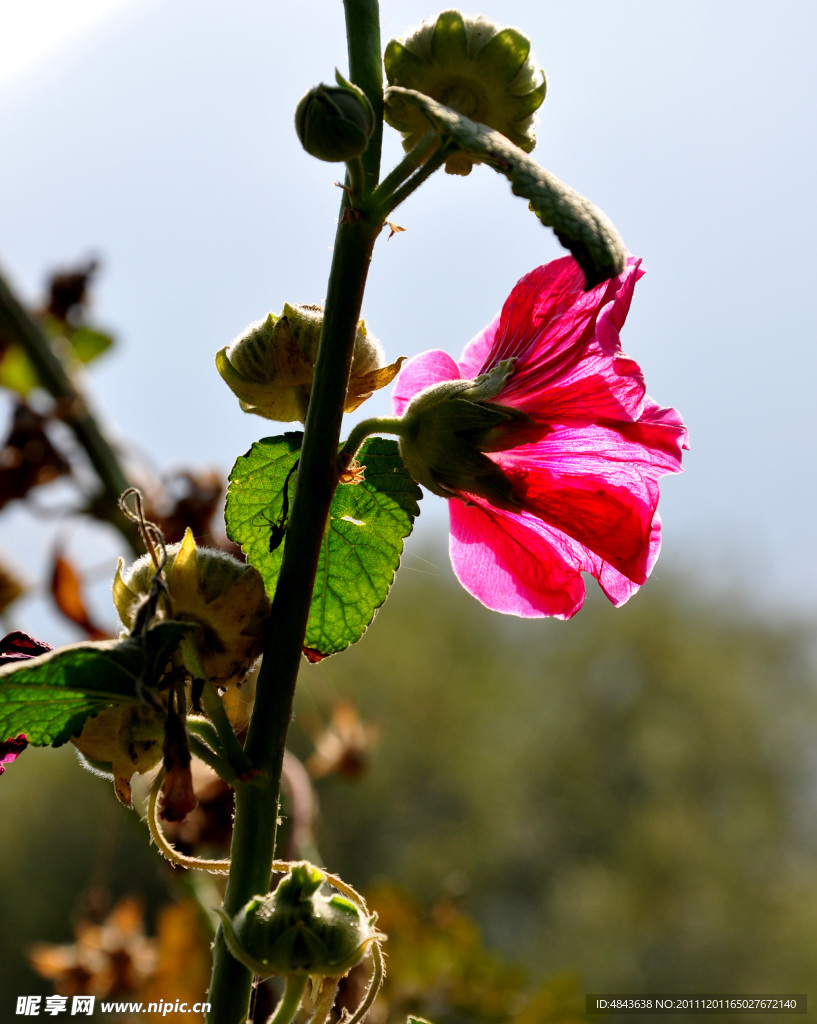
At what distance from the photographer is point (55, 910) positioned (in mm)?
8508

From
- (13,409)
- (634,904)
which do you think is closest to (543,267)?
(13,409)

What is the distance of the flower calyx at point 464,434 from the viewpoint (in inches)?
16.5

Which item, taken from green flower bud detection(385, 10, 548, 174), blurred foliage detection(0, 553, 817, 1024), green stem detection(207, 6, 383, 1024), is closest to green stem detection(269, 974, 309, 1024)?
green stem detection(207, 6, 383, 1024)

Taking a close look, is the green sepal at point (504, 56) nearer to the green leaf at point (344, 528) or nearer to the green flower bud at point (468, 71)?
the green flower bud at point (468, 71)

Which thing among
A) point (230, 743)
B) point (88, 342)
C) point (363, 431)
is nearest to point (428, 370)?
point (363, 431)

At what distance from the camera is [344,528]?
0.49 m

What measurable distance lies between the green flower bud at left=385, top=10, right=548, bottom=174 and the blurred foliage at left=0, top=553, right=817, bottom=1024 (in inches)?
263

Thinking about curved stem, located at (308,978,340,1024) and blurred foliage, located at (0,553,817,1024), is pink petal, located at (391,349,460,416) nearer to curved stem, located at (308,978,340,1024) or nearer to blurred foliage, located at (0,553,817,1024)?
curved stem, located at (308,978,340,1024)

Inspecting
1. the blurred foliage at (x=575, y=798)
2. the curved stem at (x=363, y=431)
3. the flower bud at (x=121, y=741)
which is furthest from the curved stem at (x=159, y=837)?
the blurred foliage at (x=575, y=798)

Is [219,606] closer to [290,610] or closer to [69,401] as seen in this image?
[290,610]

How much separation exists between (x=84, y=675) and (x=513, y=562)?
263 mm

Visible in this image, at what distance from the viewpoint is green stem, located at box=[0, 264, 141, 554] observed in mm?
1035

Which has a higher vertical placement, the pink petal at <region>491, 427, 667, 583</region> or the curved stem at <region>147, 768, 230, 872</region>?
the pink petal at <region>491, 427, 667, 583</region>

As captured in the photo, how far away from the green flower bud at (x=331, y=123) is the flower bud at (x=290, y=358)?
9cm
